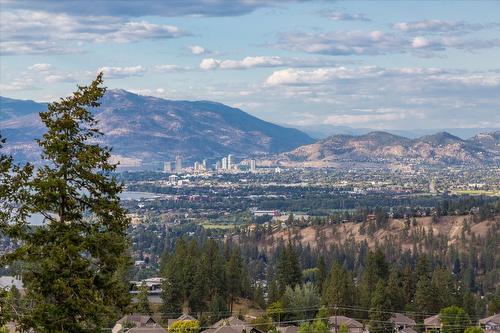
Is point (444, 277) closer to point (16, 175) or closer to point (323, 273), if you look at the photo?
point (323, 273)

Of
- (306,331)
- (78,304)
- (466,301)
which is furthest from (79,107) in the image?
(466,301)

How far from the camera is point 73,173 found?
27906mm

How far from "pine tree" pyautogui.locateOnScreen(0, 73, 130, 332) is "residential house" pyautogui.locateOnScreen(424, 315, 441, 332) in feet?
218

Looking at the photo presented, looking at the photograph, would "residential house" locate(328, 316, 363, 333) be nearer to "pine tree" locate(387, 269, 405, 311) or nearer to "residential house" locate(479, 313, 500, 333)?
"pine tree" locate(387, 269, 405, 311)

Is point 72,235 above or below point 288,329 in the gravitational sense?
above

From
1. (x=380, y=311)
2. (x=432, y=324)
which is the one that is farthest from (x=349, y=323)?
(x=432, y=324)

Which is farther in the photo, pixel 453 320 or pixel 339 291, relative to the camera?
pixel 339 291

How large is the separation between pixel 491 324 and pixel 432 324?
10418mm

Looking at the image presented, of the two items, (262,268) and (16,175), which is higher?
(16,175)

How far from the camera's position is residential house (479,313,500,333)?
9636cm

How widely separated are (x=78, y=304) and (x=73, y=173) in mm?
3930

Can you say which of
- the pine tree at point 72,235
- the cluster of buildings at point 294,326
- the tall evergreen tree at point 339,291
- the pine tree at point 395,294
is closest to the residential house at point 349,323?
the cluster of buildings at point 294,326

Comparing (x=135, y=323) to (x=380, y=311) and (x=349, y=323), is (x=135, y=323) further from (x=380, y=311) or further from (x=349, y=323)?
(x=380, y=311)

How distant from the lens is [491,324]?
98062 mm
